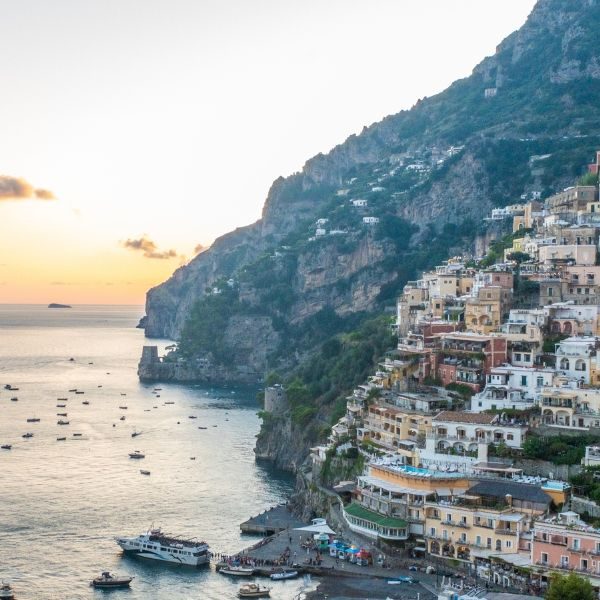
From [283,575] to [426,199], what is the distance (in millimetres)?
108504

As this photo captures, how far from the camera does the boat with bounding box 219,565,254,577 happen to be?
61.4 meters

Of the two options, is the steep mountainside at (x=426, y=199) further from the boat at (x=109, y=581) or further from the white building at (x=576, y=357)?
the boat at (x=109, y=581)

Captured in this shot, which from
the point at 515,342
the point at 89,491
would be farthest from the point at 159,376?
the point at 515,342

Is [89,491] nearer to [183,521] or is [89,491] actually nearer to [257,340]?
[183,521]

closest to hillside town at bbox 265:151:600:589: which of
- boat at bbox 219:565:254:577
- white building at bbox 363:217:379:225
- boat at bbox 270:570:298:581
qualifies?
boat at bbox 270:570:298:581

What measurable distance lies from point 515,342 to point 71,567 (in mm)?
34708

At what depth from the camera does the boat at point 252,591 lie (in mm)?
57500

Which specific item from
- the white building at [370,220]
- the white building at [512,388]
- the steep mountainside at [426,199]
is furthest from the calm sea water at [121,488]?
the white building at [370,220]

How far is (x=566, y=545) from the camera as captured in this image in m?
53.3

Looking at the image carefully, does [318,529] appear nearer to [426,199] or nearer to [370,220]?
[426,199]

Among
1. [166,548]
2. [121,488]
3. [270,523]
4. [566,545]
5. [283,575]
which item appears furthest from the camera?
[121,488]

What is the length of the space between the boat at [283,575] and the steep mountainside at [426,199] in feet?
274

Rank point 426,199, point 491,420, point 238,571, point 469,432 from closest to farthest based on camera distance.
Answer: point 238,571 → point 469,432 → point 491,420 → point 426,199

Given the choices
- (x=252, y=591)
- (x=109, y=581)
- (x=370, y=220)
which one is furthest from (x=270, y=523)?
(x=370, y=220)
